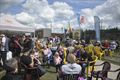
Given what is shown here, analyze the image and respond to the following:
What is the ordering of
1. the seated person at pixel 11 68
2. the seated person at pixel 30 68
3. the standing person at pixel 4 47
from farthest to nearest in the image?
the standing person at pixel 4 47 → the seated person at pixel 30 68 → the seated person at pixel 11 68

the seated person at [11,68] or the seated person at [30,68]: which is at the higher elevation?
the seated person at [11,68]

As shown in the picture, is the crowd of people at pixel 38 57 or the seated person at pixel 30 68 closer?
the crowd of people at pixel 38 57

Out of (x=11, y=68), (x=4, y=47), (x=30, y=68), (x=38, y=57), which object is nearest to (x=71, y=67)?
(x=30, y=68)

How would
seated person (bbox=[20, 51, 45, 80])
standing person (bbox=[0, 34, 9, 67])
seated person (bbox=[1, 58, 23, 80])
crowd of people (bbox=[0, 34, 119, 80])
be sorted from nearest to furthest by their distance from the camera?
seated person (bbox=[1, 58, 23, 80]) → crowd of people (bbox=[0, 34, 119, 80]) → seated person (bbox=[20, 51, 45, 80]) → standing person (bbox=[0, 34, 9, 67])

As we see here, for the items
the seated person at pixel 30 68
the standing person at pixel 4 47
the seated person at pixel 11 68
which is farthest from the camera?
the standing person at pixel 4 47

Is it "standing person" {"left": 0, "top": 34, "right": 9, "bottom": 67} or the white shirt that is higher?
"standing person" {"left": 0, "top": 34, "right": 9, "bottom": 67}

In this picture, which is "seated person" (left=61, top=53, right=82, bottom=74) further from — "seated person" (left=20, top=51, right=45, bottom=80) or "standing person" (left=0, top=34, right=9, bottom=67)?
"standing person" (left=0, top=34, right=9, bottom=67)

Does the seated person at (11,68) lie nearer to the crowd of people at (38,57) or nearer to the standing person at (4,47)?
the crowd of people at (38,57)

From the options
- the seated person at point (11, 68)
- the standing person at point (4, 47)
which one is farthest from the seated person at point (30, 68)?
the standing person at point (4, 47)

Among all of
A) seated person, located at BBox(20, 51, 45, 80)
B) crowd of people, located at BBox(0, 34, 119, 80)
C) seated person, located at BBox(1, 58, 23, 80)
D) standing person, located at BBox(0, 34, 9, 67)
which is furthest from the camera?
standing person, located at BBox(0, 34, 9, 67)

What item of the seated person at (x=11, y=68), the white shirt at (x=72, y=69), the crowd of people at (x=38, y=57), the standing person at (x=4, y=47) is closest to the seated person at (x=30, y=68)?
the crowd of people at (x=38, y=57)

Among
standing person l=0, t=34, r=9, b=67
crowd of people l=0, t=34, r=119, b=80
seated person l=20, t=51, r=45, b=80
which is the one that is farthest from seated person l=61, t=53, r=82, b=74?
standing person l=0, t=34, r=9, b=67

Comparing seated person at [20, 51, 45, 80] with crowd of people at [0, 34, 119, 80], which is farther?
seated person at [20, 51, 45, 80]

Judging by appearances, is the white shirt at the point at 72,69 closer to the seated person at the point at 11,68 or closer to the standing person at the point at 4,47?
the seated person at the point at 11,68
